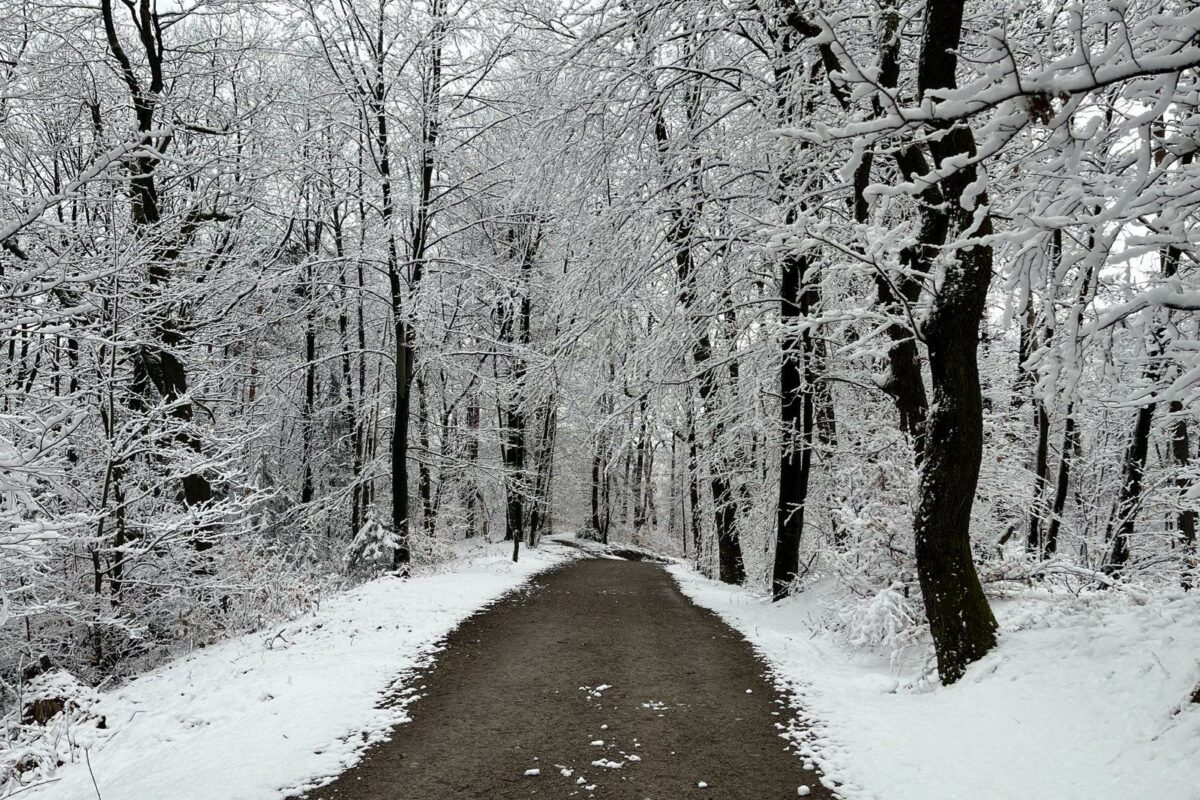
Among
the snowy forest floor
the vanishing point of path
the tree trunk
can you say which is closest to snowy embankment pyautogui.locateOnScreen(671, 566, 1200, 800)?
the snowy forest floor

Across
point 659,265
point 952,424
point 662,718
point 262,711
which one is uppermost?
point 659,265

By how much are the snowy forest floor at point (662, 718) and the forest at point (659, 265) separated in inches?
17.8

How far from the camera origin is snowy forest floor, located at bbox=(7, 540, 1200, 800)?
4.02 m

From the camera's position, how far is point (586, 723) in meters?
5.27

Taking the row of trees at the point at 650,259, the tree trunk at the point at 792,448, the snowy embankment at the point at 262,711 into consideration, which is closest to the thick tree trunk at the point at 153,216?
the row of trees at the point at 650,259

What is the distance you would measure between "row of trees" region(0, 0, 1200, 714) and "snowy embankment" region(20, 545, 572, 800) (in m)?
1.37

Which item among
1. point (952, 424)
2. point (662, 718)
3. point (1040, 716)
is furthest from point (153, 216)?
point (1040, 716)

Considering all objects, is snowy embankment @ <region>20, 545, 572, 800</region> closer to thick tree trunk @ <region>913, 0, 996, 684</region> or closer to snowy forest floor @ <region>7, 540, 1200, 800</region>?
snowy forest floor @ <region>7, 540, 1200, 800</region>

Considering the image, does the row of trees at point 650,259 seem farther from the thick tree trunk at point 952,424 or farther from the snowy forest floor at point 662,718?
the snowy forest floor at point 662,718

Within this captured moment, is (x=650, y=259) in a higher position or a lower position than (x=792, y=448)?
higher

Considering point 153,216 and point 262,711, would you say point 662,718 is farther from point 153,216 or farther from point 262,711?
point 153,216

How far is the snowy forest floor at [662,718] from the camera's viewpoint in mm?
4016

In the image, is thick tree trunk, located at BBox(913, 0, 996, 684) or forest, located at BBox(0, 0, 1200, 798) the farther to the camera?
thick tree trunk, located at BBox(913, 0, 996, 684)

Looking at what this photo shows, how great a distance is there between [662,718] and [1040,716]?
8.88 feet
